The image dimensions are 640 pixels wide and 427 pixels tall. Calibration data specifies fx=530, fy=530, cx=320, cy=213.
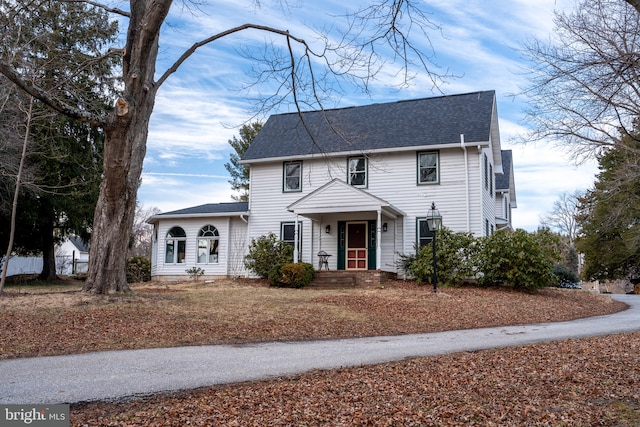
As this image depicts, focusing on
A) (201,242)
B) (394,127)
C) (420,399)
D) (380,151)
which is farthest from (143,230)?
(420,399)

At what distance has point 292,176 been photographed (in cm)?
2173

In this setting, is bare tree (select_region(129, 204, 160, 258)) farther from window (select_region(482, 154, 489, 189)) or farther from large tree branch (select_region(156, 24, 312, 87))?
large tree branch (select_region(156, 24, 312, 87))

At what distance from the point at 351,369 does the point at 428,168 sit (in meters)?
14.3

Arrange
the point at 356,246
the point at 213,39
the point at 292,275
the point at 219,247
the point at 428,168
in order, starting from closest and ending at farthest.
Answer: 1. the point at 213,39
2. the point at 292,275
3. the point at 428,168
4. the point at 356,246
5. the point at 219,247

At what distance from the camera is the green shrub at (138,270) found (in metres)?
23.4

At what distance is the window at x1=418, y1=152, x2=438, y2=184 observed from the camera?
19562 mm

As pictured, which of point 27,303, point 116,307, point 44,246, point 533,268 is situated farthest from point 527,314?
point 44,246

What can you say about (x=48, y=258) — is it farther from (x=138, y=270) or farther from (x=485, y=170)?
(x=485, y=170)

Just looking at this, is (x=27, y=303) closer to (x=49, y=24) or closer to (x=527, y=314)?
(x=49, y=24)

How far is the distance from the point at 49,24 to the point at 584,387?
15212 mm

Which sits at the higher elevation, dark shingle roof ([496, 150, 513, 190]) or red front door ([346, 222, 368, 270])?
dark shingle roof ([496, 150, 513, 190])

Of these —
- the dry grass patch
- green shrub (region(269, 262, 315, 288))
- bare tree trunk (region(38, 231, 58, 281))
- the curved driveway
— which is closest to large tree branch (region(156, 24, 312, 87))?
the dry grass patch

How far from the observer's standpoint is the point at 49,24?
14430 millimetres

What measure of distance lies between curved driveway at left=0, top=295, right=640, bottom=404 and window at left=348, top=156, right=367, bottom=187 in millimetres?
11424
